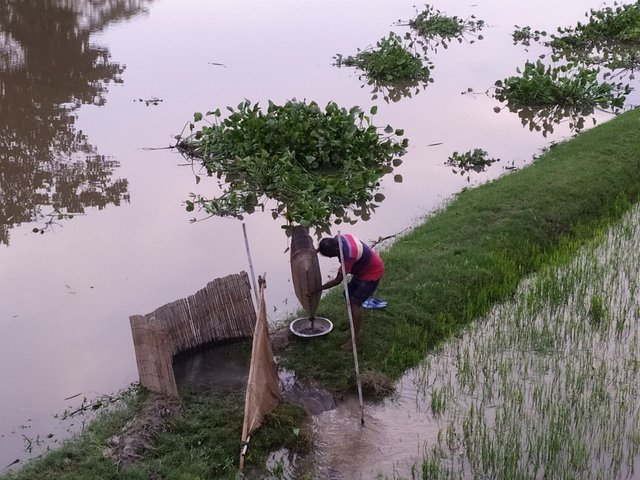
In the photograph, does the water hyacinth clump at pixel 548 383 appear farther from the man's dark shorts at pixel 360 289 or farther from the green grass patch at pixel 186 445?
the green grass patch at pixel 186 445

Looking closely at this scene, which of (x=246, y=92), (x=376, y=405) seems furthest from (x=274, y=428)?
(x=246, y=92)

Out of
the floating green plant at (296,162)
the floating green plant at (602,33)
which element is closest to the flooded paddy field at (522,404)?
the floating green plant at (296,162)

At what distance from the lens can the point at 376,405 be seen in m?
5.92

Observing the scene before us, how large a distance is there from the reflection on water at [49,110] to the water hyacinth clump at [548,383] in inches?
219

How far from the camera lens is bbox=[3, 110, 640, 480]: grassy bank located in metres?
5.09

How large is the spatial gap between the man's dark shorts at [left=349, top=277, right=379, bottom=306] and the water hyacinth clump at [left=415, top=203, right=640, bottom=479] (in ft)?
2.71

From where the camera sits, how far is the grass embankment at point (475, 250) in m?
6.46

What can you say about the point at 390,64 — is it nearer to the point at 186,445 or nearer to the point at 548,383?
the point at 548,383

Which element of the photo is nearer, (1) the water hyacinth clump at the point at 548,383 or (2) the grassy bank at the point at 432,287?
(2) the grassy bank at the point at 432,287

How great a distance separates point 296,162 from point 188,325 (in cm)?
410

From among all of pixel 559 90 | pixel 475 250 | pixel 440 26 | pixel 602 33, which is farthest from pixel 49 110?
pixel 602 33

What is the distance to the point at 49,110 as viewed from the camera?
1248 centimetres

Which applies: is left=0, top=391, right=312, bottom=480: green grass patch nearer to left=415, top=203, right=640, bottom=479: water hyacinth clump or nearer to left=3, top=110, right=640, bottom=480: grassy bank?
left=3, top=110, right=640, bottom=480: grassy bank

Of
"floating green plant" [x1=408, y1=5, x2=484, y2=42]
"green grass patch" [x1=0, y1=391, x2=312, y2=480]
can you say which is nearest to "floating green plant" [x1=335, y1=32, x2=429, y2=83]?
"floating green plant" [x1=408, y1=5, x2=484, y2=42]
